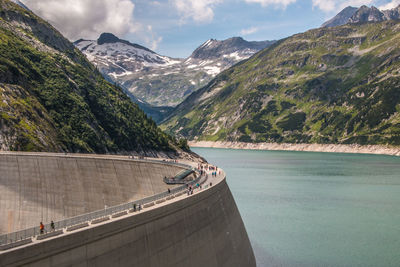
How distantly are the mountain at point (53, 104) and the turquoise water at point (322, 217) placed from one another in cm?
4011

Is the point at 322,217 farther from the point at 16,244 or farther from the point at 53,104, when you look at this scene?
the point at 53,104

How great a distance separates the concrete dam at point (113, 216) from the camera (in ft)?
74.0

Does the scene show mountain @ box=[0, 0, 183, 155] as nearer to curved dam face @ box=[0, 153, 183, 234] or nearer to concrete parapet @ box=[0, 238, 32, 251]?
curved dam face @ box=[0, 153, 183, 234]

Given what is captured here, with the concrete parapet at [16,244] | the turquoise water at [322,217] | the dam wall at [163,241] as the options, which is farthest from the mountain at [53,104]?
the concrete parapet at [16,244]

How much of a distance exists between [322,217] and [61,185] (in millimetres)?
49913

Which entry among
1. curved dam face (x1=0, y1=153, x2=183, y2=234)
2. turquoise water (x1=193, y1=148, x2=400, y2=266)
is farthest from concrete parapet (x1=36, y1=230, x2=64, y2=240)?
turquoise water (x1=193, y1=148, x2=400, y2=266)

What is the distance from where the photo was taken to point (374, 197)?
9600 cm

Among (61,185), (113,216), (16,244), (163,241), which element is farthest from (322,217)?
(16,244)

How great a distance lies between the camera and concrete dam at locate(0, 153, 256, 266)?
22.5m

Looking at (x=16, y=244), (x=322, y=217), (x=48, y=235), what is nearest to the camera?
(x=16, y=244)

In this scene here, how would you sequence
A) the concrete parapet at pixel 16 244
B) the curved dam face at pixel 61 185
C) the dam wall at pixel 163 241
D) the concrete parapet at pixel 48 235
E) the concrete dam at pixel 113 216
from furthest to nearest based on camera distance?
the curved dam face at pixel 61 185, the concrete dam at pixel 113 216, the concrete parapet at pixel 48 235, the dam wall at pixel 163 241, the concrete parapet at pixel 16 244

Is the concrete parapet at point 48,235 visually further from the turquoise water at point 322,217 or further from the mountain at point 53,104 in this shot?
the mountain at point 53,104

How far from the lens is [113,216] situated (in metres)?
27.0

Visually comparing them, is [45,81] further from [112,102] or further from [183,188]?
[183,188]
